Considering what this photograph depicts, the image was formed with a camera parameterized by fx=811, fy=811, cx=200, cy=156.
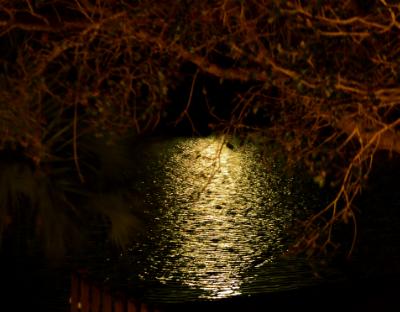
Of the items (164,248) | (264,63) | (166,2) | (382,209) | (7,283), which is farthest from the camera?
(382,209)

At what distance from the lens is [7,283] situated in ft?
31.5

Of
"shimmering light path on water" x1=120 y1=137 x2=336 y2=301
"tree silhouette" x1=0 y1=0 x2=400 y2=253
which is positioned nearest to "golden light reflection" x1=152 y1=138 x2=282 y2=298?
"shimmering light path on water" x1=120 y1=137 x2=336 y2=301

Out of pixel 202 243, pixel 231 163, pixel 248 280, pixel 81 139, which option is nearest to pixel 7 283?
pixel 248 280

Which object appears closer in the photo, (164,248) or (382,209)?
(164,248)

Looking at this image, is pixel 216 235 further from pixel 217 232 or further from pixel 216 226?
pixel 216 226

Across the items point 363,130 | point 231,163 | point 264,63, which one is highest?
point 231,163

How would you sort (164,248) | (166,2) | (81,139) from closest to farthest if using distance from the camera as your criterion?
1. (81,139)
2. (166,2)
3. (164,248)

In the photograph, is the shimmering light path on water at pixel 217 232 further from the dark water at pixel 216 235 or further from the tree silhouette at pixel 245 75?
the tree silhouette at pixel 245 75

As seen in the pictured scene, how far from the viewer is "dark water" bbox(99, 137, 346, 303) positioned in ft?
31.6

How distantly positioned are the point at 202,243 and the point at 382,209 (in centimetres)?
456

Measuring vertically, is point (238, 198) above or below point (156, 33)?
above

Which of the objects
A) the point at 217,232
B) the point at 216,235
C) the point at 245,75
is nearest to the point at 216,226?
the point at 217,232

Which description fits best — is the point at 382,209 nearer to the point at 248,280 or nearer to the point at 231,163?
the point at 248,280

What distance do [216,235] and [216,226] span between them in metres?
0.86
